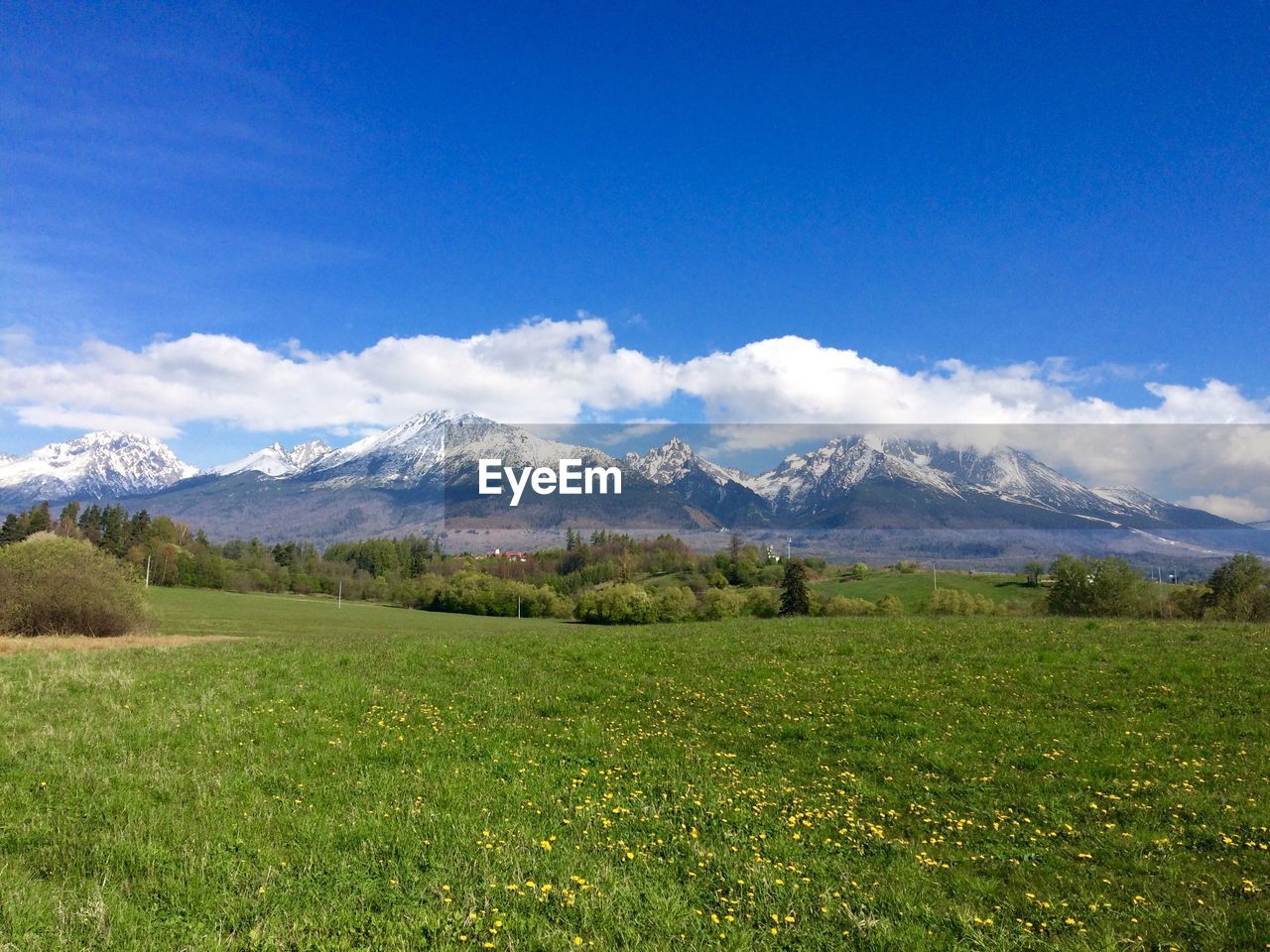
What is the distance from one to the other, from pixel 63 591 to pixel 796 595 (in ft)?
251

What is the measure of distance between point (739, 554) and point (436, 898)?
170535mm

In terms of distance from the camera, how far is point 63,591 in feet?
131

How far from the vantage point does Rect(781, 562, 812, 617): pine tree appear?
92938mm

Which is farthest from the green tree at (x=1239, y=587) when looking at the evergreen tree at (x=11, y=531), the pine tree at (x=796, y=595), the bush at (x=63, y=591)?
the evergreen tree at (x=11, y=531)

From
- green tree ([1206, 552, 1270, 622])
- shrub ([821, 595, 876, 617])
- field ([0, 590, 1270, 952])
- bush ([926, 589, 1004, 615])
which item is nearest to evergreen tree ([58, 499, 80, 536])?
shrub ([821, 595, 876, 617])

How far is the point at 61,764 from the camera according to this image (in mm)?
12086

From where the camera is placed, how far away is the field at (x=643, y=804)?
762cm

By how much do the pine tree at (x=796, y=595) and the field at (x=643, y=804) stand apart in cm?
7113

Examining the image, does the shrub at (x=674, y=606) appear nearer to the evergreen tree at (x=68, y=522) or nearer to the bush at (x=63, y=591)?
the bush at (x=63, y=591)

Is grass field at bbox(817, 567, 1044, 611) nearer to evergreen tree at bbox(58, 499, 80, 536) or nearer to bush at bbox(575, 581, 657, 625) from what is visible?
bush at bbox(575, 581, 657, 625)

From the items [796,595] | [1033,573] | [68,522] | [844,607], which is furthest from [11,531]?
[1033,573]

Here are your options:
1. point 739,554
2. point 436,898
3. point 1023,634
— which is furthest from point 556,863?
point 739,554

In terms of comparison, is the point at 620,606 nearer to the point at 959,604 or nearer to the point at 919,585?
the point at 959,604

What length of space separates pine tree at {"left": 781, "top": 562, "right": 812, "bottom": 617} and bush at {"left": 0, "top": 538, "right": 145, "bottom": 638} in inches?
2840
